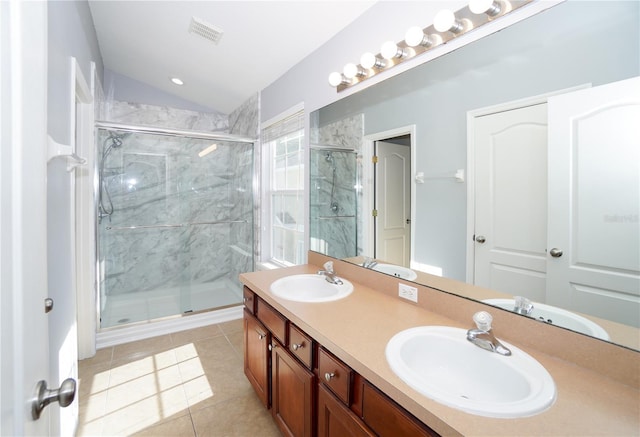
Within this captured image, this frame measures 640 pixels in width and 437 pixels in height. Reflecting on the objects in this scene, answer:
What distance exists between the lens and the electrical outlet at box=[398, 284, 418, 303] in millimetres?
1386

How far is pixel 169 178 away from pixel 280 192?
1.34 metres

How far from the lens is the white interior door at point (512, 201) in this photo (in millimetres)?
1024

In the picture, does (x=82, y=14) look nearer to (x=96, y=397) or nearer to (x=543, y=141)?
(x=96, y=397)

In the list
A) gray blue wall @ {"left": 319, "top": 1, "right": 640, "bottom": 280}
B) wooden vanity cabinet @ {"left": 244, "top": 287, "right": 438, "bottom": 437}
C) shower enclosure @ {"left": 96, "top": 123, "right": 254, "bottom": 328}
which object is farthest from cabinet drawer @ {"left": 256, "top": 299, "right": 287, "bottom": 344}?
shower enclosure @ {"left": 96, "top": 123, "right": 254, "bottom": 328}

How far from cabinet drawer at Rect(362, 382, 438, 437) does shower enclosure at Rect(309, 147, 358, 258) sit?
3.32 ft

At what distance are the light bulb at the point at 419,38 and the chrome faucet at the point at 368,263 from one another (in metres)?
1.11

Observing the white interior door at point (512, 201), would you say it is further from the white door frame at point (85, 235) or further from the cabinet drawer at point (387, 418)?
the white door frame at point (85, 235)

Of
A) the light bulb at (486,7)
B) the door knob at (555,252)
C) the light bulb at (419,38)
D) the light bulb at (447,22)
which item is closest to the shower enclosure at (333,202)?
the light bulb at (419,38)

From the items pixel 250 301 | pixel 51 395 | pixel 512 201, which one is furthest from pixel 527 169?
pixel 250 301

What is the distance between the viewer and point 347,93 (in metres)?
1.92

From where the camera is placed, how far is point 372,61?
165 centimetres

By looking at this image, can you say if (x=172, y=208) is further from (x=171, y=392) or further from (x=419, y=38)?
(x=419, y=38)

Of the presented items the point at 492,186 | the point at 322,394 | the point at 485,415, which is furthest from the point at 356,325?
the point at 492,186

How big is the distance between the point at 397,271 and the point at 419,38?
3.69 ft
